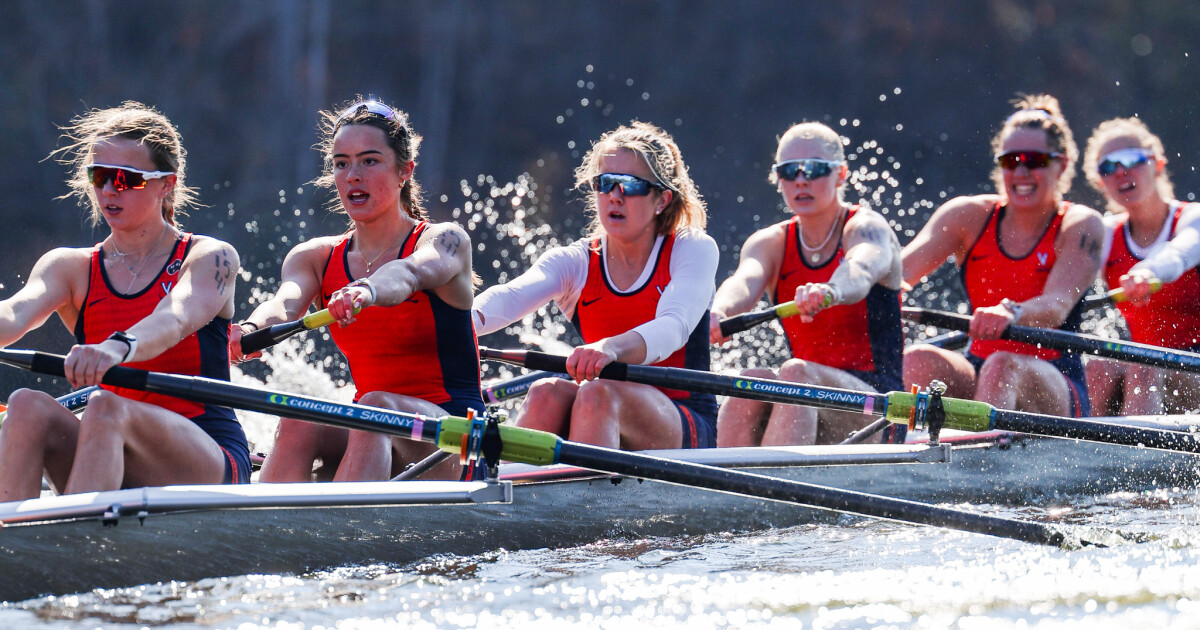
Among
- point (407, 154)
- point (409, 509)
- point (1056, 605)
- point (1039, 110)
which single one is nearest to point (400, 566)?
point (409, 509)

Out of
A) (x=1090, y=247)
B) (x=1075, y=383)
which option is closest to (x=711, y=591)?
(x=1075, y=383)

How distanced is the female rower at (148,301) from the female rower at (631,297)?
2.93 ft

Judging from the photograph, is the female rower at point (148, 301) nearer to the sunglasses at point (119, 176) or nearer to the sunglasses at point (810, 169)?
the sunglasses at point (119, 176)

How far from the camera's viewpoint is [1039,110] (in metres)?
5.05

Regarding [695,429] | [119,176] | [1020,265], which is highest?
[119,176]

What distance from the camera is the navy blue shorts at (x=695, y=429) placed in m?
3.78

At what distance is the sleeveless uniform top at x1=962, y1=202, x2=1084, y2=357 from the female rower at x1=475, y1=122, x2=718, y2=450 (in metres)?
1.43

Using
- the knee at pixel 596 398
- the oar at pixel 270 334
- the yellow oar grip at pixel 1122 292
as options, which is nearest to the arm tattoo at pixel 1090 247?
the yellow oar grip at pixel 1122 292

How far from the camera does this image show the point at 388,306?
128 inches

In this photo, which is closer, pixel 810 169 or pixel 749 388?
pixel 749 388

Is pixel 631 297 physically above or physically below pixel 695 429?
above

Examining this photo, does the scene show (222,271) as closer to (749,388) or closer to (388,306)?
(388,306)

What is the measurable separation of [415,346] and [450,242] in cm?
28

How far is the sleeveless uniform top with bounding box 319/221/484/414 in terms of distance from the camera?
11.2 ft
